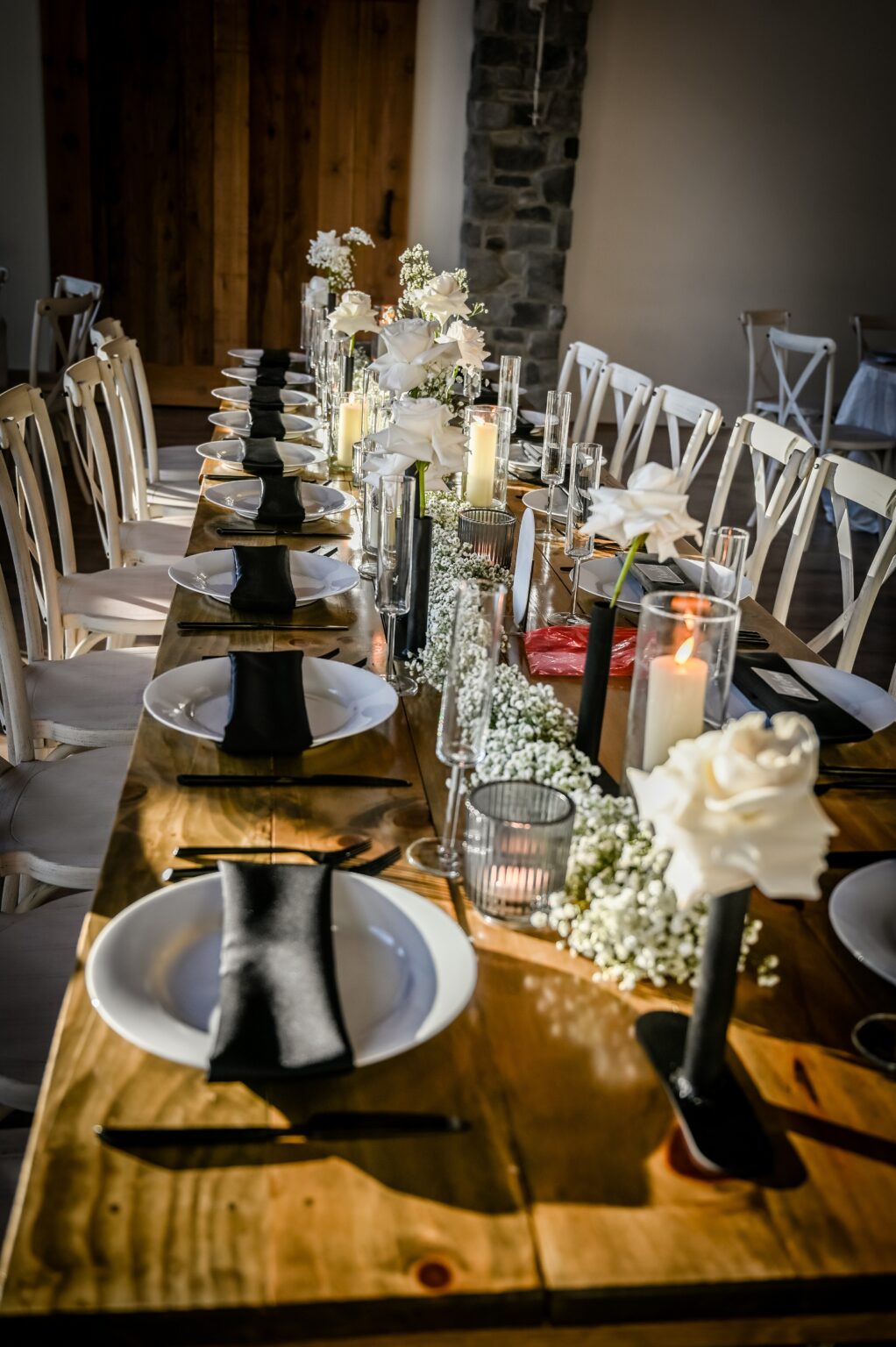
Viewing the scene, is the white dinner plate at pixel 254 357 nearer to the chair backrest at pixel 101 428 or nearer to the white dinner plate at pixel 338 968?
the chair backrest at pixel 101 428

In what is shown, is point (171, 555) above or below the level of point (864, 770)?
below

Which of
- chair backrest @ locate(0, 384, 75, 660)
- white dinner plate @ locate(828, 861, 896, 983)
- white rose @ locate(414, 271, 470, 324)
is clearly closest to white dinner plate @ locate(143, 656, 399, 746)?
white dinner plate @ locate(828, 861, 896, 983)

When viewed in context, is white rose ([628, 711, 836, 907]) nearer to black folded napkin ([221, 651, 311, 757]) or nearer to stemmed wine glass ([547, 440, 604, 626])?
black folded napkin ([221, 651, 311, 757])

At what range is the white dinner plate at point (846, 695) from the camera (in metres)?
1.65

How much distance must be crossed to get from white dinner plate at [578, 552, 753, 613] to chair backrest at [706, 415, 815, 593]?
0.21 metres

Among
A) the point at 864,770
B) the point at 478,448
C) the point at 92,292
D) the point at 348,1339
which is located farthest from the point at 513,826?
the point at 92,292

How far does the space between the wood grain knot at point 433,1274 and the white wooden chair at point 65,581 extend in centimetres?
188

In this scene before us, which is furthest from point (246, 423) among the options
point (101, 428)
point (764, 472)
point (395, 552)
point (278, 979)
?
point (278, 979)

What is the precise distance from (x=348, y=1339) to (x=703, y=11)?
25.9ft

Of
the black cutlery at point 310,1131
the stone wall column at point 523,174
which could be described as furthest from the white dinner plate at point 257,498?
the stone wall column at point 523,174

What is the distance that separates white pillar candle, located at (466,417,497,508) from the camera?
A: 2422 mm

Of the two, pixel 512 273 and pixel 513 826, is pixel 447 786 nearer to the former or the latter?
pixel 513 826

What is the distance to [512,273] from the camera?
7.17 metres

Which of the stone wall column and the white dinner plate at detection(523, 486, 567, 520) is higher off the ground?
the stone wall column
